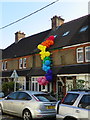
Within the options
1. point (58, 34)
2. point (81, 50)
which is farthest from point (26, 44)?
point (81, 50)

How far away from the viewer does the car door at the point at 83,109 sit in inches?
250

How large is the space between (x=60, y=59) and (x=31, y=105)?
12360 millimetres

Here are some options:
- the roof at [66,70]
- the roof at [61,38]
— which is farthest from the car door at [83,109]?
the roof at [61,38]

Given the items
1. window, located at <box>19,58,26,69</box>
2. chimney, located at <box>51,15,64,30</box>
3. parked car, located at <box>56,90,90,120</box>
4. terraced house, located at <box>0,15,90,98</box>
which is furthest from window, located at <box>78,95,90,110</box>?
chimney, located at <box>51,15,64,30</box>

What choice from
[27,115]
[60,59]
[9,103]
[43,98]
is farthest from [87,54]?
[27,115]

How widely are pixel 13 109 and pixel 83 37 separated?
37.4 feet

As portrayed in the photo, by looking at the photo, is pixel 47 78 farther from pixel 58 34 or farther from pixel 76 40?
pixel 58 34

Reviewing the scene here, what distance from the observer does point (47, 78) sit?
20578 millimetres

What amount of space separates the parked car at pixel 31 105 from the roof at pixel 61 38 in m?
10.0

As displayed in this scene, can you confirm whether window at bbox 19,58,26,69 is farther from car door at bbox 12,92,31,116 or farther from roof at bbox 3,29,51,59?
car door at bbox 12,92,31,116

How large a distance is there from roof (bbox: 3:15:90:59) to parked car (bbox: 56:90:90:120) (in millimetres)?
11768

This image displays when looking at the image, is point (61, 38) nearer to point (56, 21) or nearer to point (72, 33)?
point (72, 33)

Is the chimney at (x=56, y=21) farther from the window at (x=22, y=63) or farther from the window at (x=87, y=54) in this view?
the window at (x=87, y=54)

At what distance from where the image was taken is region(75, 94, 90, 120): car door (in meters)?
6.36
